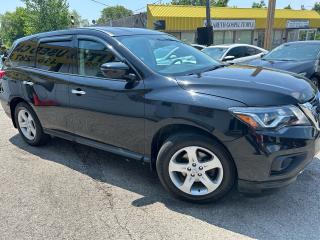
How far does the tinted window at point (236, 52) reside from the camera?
10.7 meters

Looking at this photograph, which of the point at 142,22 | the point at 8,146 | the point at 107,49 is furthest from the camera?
the point at 142,22

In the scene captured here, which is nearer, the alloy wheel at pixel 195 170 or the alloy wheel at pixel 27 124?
the alloy wheel at pixel 195 170

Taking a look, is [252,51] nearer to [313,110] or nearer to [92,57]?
[92,57]

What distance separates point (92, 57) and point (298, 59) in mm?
5682

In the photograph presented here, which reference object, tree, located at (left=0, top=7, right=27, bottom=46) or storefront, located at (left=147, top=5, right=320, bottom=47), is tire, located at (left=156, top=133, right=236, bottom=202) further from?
tree, located at (left=0, top=7, right=27, bottom=46)

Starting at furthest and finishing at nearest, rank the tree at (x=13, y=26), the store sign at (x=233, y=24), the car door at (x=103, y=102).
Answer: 1. the tree at (x=13, y=26)
2. the store sign at (x=233, y=24)
3. the car door at (x=103, y=102)

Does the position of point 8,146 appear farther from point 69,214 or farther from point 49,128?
point 69,214

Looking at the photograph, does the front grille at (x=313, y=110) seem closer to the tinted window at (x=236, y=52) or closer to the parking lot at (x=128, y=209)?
the parking lot at (x=128, y=209)

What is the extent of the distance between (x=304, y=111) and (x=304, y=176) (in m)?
1.17

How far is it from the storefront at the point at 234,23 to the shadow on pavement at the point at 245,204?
1816 cm

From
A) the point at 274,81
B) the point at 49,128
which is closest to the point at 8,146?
the point at 49,128

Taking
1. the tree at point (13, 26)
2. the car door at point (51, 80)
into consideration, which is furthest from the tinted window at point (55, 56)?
the tree at point (13, 26)

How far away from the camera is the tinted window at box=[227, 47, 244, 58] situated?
35.0 ft

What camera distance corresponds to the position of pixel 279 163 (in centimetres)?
277
